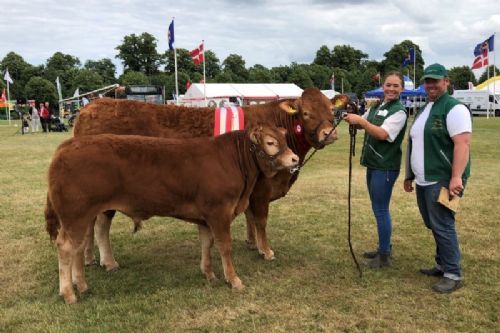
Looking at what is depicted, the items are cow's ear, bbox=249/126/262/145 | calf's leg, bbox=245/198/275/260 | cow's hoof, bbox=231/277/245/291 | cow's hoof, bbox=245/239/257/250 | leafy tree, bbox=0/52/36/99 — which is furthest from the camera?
leafy tree, bbox=0/52/36/99

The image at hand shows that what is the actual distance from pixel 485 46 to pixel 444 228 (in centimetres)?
3442

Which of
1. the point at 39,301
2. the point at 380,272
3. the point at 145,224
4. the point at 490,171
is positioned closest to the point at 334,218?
the point at 380,272

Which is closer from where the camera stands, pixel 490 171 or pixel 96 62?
pixel 490 171

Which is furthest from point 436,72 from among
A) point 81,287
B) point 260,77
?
point 260,77

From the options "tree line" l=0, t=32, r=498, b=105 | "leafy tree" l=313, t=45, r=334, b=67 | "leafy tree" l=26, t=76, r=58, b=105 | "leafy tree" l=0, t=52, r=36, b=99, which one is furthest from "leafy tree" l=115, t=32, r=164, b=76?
"leafy tree" l=313, t=45, r=334, b=67

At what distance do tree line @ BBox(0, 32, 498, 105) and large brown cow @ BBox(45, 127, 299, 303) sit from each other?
195 feet

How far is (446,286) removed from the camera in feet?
14.3

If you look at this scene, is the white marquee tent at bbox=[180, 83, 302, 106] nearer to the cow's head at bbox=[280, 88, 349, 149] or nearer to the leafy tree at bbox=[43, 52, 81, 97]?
the leafy tree at bbox=[43, 52, 81, 97]

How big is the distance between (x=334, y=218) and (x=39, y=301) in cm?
429

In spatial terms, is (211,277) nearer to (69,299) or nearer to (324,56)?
(69,299)

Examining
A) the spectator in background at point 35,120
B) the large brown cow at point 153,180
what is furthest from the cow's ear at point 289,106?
the spectator in background at point 35,120

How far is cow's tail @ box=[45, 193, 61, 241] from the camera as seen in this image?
4.35 meters

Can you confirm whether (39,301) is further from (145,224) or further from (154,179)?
(145,224)

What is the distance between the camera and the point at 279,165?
13.8 ft
